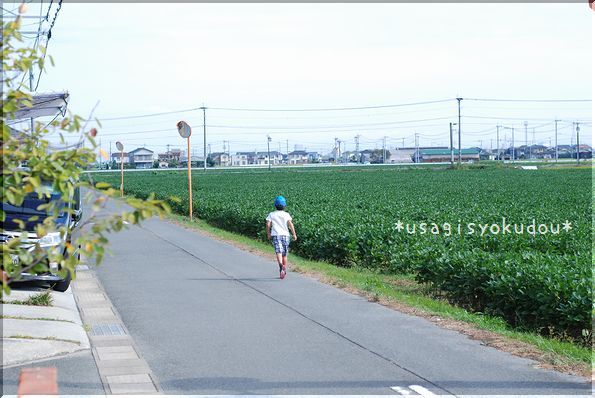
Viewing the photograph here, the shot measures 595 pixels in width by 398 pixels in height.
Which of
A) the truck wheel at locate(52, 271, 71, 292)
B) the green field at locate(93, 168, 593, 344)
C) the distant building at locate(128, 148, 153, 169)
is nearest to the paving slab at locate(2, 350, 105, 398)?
the truck wheel at locate(52, 271, 71, 292)

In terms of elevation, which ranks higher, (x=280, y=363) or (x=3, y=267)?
(x=3, y=267)

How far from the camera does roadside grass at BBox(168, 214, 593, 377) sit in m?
8.24

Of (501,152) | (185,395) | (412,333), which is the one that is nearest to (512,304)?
(412,333)

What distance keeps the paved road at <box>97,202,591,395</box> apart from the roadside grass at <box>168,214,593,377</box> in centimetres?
27

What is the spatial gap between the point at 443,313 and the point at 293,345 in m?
2.88

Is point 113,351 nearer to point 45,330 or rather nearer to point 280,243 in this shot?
point 45,330

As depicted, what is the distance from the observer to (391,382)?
23.5ft

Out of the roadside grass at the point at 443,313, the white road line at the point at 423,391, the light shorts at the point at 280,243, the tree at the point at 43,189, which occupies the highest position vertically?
the tree at the point at 43,189

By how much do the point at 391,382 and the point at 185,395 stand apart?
188 cm

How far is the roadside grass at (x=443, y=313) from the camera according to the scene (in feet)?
27.0

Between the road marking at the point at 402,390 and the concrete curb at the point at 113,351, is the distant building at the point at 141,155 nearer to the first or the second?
the concrete curb at the point at 113,351

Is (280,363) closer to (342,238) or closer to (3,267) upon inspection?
(3,267)

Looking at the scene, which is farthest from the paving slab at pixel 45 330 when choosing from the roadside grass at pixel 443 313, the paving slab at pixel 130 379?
the roadside grass at pixel 443 313

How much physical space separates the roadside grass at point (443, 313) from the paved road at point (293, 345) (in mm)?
273
